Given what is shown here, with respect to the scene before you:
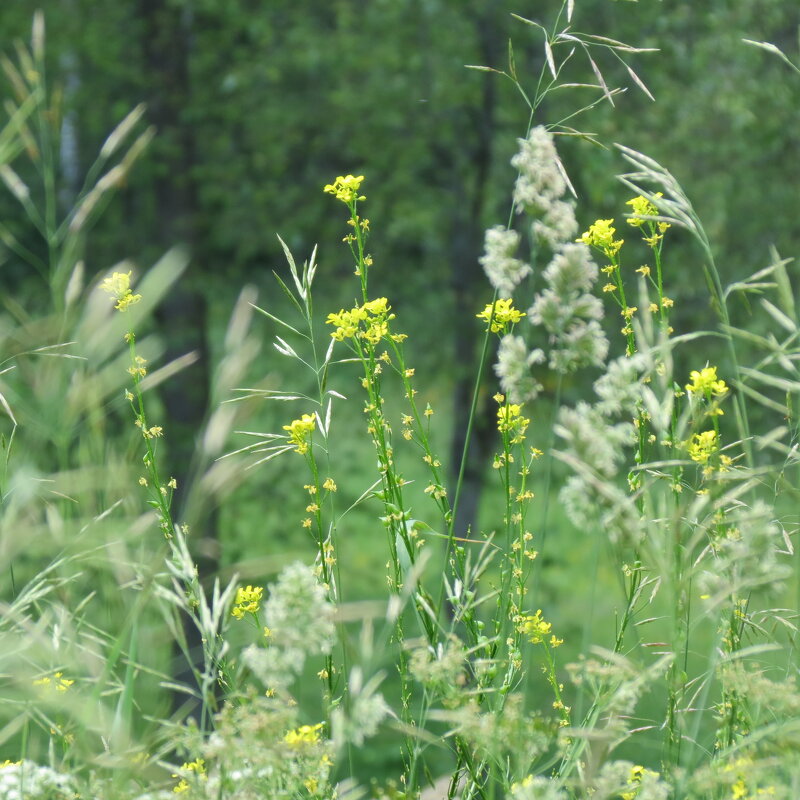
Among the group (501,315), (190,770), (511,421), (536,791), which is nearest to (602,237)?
(501,315)

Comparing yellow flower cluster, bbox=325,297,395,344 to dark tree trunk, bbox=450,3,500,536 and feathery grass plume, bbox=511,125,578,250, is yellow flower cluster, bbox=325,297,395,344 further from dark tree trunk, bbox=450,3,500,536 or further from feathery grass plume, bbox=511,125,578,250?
dark tree trunk, bbox=450,3,500,536

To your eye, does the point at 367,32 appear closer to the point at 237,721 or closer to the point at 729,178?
the point at 729,178

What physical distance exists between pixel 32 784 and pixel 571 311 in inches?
42.0

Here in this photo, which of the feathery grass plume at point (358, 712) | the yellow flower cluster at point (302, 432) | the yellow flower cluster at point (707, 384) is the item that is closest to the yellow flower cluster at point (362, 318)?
the yellow flower cluster at point (302, 432)

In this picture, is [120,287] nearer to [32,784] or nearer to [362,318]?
[362,318]

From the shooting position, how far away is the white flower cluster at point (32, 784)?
143cm

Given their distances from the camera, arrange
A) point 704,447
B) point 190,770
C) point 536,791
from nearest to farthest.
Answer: point 536,791 → point 190,770 → point 704,447

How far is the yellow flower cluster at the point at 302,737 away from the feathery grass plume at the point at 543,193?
72 cm

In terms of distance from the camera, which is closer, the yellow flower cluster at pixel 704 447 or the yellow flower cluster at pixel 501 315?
the yellow flower cluster at pixel 704 447

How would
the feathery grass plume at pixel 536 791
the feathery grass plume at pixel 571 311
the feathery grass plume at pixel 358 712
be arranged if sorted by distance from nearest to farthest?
the feathery grass plume at pixel 358 712 → the feathery grass plume at pixel 536 791 → the feathery grass plume at pixel 571 311

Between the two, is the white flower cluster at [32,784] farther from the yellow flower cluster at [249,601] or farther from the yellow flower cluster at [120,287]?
the yellow flower cluster at [120,287]

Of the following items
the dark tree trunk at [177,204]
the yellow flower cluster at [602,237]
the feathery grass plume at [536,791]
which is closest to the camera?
the feathery grass plume at [536,791]

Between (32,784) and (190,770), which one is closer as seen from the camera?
(190,770)

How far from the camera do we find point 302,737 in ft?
4.67
